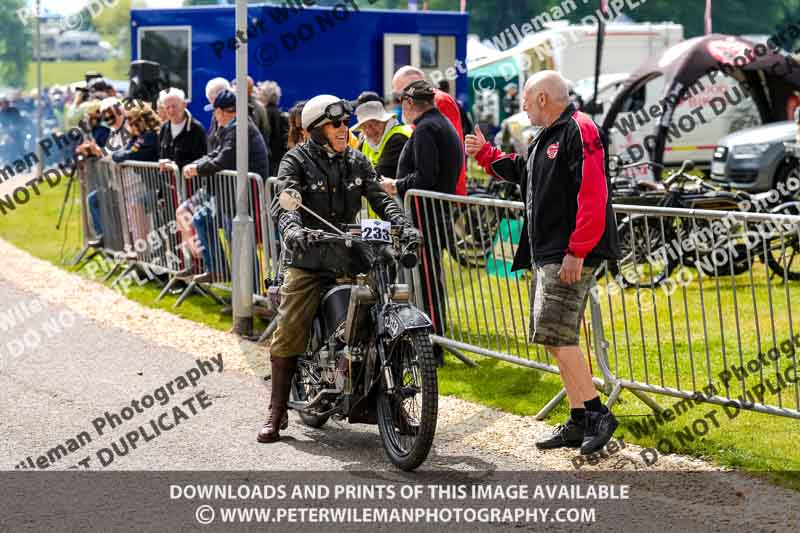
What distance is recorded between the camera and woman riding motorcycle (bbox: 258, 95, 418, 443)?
6.93 meters

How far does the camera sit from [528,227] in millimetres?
6797

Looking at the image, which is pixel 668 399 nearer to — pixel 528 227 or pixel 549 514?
pixel 528 227

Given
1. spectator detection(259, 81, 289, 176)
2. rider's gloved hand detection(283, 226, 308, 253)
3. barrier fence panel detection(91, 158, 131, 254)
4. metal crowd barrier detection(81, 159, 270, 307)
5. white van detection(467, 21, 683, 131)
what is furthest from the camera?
white van detection(467, 21, 683, 131)

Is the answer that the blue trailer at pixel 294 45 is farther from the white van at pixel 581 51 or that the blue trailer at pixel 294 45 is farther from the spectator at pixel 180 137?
the white van at pixel 581 51

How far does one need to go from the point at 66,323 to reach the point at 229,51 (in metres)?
8.41

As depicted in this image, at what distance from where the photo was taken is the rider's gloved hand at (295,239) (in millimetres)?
6512

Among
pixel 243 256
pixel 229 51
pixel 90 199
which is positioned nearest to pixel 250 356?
pixel 243 256

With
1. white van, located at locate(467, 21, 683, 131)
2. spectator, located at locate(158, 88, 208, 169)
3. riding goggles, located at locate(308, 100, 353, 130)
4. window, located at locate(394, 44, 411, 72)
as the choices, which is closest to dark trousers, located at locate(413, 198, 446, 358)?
riding goggles, located at locate(308, 100, 353, 130)

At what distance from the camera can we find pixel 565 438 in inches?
266

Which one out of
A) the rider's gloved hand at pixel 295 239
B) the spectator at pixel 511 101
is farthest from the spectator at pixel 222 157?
the spectator at pixel 511 101

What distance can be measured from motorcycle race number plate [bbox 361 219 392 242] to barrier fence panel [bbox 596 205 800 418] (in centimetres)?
141

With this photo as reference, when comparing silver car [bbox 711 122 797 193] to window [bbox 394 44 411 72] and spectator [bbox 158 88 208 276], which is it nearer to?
window [bbox 394 44 411 72]

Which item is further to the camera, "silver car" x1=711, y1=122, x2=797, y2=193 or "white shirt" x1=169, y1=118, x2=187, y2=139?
"silver car" x1=711, y1=122, x2=797, y2=193

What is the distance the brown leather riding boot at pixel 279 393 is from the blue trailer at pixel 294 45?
451 inches
